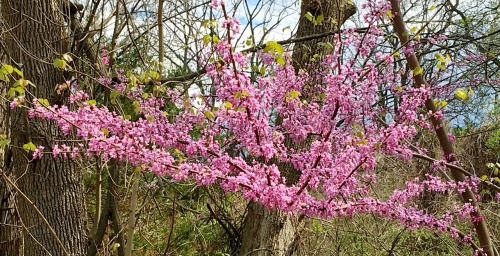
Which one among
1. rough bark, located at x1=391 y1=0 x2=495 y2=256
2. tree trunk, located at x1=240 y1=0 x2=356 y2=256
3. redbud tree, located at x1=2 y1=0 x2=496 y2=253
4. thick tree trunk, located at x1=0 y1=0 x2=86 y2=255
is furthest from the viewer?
tree trunk, located at x1=240 y1=0 x2=356 y2=256

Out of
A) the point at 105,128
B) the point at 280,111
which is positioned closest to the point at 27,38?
the point at 105,128

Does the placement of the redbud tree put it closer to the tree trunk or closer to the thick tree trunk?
the thick tree trunk

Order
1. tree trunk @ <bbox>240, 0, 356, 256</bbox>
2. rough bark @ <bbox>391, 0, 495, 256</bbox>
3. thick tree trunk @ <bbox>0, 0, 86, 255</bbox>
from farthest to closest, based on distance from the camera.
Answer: tree trunk @ <bbox>240, 0, 356, 256</bbox>
thick tree trunk @ <bbox>0, 0, 86, 255</bbox>
rough bark @ <bbox>391, 0, 495, 256</bbox>

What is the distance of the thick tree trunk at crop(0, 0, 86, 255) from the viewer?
4133mm

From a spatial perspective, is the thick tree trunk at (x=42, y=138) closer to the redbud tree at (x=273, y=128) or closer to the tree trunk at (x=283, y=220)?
the redbud tree at (x=273, y=128)

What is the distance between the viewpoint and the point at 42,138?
411 cm

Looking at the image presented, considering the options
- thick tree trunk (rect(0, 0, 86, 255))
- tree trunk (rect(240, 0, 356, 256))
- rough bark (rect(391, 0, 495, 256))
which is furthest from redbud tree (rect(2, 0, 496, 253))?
tree trunk (rect(240, 0, 356, 256))

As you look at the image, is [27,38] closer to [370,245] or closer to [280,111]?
[280,111]

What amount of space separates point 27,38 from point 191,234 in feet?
10.9

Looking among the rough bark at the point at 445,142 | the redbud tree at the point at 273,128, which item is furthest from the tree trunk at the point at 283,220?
the redbud tree at the point at 273,128

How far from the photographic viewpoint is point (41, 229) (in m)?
4.24

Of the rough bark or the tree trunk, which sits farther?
the tree trunk

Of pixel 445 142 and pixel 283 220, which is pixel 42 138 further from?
pixel 445 142

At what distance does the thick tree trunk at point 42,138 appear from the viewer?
163 inches
